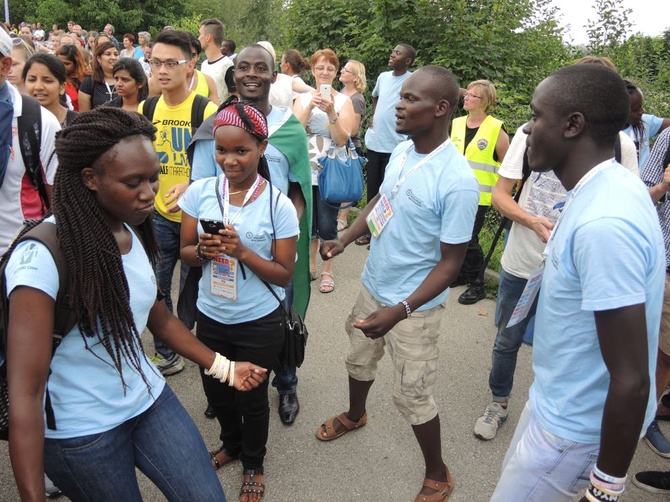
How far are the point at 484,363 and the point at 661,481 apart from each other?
145 cm

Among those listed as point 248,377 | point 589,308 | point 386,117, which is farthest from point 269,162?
point 386,117

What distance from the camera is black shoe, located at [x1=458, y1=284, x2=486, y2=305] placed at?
17.2 feet

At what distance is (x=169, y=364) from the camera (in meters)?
3.87

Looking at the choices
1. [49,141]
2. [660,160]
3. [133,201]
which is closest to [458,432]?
[660,160]

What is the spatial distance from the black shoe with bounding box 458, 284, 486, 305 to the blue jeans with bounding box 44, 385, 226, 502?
3683 millimetres

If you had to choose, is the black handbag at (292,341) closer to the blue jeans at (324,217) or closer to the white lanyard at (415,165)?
the white lanyard at (415,165)

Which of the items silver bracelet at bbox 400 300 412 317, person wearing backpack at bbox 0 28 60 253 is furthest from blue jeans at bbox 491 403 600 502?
person wearing backpack at bbox 0 28 60 253

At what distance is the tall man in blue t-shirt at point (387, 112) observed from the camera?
6.31 m

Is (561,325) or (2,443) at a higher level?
(561,325)

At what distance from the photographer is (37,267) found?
1.56m

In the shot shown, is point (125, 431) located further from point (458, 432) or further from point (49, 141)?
point (458, 432)

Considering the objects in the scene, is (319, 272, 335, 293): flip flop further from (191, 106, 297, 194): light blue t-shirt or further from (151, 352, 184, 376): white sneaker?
(191, 106, 297, 194): light blue t-shirt

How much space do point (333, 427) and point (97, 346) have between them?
191 cm

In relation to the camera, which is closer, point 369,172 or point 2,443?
point 2,443
